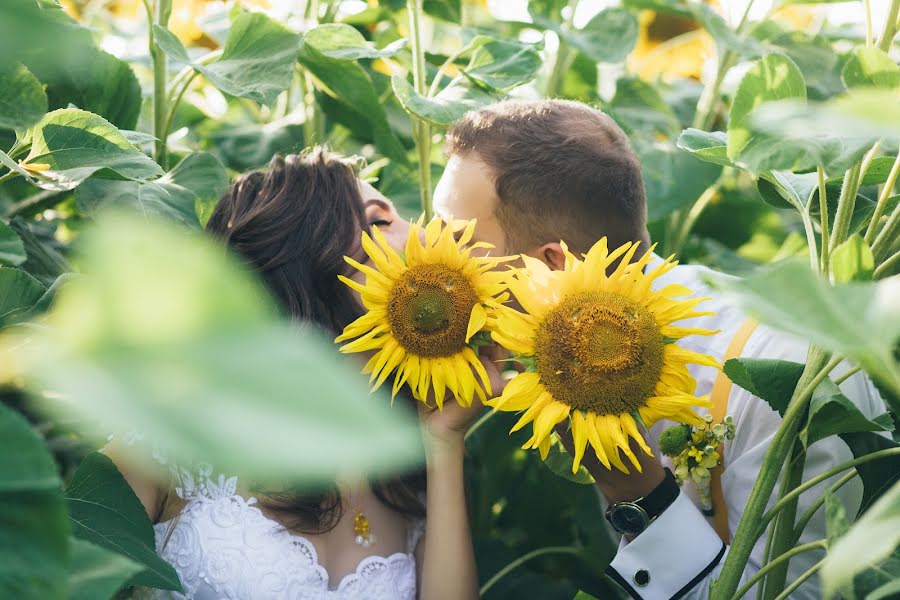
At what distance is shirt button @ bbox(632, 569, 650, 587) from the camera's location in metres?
0.90

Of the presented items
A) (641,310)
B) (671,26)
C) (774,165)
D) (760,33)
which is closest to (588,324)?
(641,310)

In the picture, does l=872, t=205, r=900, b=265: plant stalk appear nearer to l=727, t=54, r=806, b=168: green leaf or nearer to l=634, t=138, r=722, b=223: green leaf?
l=727, t=54, r=806, b=168: green leaf

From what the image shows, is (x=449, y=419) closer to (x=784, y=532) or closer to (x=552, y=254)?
(x=552, y=254)

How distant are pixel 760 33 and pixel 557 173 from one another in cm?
68

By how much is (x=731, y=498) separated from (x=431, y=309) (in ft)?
1.42

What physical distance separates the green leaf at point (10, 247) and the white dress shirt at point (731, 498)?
54 centimetres

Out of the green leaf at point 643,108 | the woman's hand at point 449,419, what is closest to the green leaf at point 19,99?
the woman's hand at point 449,419

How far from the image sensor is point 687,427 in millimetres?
842

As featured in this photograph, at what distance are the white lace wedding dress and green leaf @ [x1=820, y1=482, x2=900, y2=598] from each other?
2.52 feet

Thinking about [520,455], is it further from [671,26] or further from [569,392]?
[671,26]

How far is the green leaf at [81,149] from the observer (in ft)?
2.50

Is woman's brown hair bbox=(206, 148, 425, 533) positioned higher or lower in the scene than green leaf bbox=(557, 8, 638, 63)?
lower

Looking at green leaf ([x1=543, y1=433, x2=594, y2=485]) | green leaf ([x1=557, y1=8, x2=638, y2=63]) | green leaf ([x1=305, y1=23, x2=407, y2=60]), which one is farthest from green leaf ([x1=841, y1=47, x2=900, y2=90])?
green leaf ([x1=557, y1=8, x2=638, y2=63])

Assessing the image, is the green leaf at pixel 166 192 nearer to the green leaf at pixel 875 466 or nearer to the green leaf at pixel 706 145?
the green leaf at pixel 706 145
